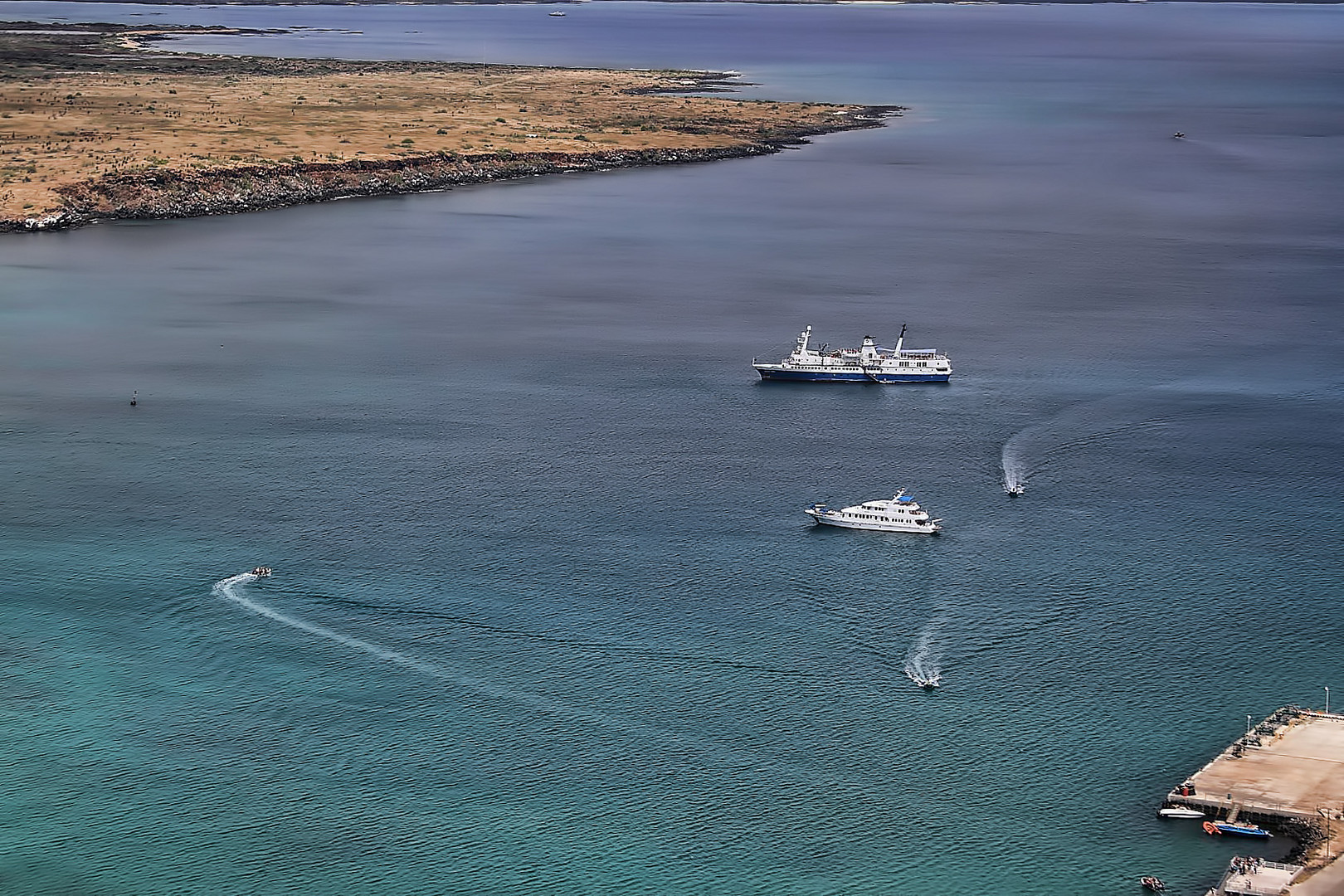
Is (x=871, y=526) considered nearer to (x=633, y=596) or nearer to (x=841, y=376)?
(x=633, y=596)

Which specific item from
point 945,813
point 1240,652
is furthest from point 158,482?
point 1240,652

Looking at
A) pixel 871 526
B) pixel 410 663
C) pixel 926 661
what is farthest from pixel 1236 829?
pixel 410 663

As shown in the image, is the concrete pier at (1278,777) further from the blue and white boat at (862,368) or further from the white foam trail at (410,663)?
the blue and white boat at (862,368)

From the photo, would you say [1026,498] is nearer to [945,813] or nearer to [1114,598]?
[1114,598]

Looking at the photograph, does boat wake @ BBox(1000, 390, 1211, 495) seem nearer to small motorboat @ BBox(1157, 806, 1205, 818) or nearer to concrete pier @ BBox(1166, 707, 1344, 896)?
concrete pier @ BBox(1166, 707, 1344, 896)

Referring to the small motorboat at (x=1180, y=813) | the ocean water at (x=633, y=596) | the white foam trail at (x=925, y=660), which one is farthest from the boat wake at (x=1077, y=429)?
the small motorboat at (x=1180, y=813)

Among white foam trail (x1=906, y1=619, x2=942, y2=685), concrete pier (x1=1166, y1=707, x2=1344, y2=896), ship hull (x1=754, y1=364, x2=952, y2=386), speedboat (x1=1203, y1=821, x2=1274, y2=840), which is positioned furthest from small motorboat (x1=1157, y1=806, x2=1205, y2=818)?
ship hull (x1=754, y1=364, x2=952, y2=386)
